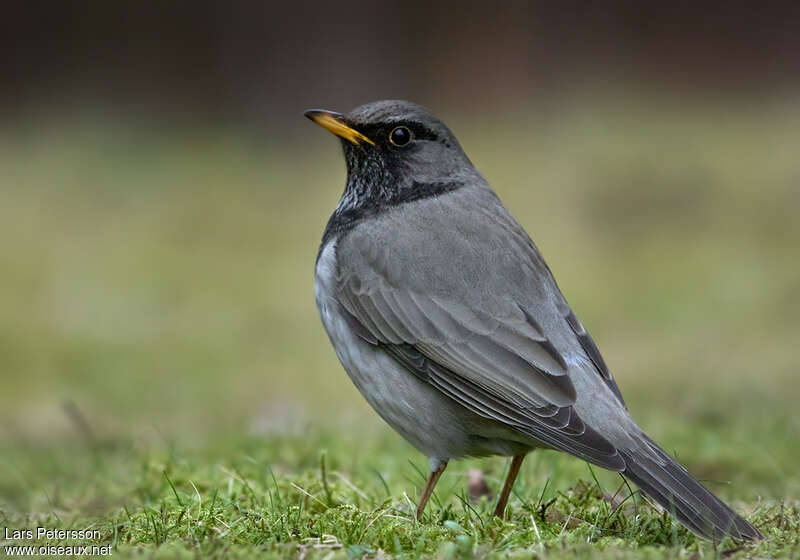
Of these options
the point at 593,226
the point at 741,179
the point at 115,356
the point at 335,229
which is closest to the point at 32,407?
the point at 115,356

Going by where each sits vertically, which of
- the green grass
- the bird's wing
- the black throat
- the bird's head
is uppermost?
the bird's head

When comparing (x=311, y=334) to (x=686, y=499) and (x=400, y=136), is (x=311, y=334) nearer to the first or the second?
(x=400, y=136)

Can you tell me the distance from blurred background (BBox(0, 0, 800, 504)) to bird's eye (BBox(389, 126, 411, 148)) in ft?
7.20

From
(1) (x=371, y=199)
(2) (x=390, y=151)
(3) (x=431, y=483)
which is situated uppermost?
(2) (x=390, y=151)

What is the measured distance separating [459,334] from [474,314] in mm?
123

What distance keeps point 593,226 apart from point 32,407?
25.8 feet

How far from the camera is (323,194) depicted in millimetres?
15992

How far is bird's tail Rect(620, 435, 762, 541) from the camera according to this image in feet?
12.4

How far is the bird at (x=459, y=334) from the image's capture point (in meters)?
4.16

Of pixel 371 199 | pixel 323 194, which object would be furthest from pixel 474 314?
pixel 323 194

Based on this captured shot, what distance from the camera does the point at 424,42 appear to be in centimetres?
1833

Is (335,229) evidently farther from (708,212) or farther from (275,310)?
(708,212)

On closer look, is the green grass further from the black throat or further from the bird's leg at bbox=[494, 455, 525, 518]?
the black throat

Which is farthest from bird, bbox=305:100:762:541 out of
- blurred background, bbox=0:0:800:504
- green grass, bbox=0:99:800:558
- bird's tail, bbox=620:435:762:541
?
blurred background, bbox=0:0:800:504
